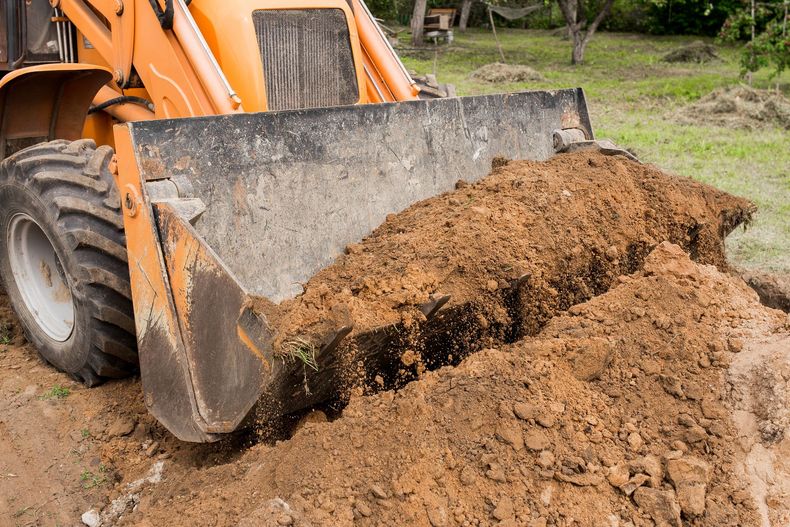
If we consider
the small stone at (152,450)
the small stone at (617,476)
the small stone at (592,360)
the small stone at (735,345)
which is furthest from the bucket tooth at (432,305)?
the small stone at (152,450)

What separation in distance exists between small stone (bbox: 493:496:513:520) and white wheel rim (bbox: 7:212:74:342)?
2.69m

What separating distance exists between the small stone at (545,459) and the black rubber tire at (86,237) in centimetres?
204

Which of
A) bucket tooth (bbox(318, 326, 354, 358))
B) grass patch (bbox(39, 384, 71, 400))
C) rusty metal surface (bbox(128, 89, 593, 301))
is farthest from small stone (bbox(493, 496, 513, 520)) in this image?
grass patch (bbox(39, 384, 71, 400))

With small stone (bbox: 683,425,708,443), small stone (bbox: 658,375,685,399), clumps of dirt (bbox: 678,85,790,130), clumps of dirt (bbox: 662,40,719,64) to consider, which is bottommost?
clumps of dirt (bbox: 662,40,719,64)

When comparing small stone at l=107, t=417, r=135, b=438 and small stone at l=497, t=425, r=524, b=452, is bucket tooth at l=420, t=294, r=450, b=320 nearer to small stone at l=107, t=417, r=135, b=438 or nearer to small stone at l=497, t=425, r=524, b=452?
small stone at l=497, t=425, r=524, b=452

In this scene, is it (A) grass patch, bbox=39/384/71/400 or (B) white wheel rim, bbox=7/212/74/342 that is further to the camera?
(B) white wheel rim, bbox=7/212/74/342

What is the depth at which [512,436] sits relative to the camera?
2.96 meters

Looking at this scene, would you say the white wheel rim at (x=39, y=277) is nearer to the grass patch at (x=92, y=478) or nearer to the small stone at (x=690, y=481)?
the grass patch at (x=92, y=478)

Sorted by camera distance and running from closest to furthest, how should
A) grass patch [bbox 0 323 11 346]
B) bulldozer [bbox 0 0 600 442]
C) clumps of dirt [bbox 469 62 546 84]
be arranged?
bulldozer [bbox 0 0 600 442]
grass patch [bbox 0 323 11 346]
clumps of dirt [bbox 469 62 546 84]

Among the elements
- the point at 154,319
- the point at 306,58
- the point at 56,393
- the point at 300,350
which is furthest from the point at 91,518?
the point at 306,58

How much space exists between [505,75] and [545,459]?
14.2 meters

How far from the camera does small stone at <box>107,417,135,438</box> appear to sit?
3741mm

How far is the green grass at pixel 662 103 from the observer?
24.2ft

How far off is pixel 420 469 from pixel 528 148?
2.88 m
